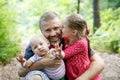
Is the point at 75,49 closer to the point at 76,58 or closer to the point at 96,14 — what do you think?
the point at 76,58

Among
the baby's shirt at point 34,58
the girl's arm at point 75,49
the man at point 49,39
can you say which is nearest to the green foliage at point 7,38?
the baby's shirt at point 34,58

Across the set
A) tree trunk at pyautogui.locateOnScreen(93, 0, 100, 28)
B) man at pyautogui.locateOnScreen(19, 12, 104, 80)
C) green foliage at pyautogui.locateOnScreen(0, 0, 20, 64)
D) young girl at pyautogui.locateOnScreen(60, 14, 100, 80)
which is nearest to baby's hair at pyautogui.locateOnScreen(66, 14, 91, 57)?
young girl at pyautogui.locateOnScreen(60, 14, 100, 80)

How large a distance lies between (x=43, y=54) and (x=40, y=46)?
107 mm

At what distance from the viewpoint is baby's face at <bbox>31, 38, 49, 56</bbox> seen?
117 inches

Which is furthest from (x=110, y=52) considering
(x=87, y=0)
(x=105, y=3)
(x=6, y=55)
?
(x=87, y=0)

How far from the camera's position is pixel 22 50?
23.5 ft

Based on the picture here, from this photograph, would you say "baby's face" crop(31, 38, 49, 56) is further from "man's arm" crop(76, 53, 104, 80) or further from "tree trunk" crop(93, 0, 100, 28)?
"tree trunk" crop(93, 0, 100, 28)

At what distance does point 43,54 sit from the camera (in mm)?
3045

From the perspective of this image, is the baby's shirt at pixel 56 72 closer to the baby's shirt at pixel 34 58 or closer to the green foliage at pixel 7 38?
the baby's shirt at pixel 34 58

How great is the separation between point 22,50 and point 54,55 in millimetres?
4311

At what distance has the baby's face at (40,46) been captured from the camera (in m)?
2.98

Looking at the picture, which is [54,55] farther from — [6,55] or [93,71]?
[6,55]

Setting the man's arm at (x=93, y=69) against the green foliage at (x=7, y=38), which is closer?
the man's arm at (x=93, y=69)

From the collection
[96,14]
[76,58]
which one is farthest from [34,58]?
[96,14]
